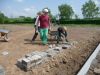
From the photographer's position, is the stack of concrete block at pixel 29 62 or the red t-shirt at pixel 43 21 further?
the red t-shirt at pixel 43 21

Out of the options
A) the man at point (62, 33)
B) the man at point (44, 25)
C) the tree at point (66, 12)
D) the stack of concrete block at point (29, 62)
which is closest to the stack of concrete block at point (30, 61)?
the stack of concrete block at point (29, 62)

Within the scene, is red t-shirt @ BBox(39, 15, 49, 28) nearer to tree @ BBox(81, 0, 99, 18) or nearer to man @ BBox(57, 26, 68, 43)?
man @ BBox(57, 26, 68, 43)

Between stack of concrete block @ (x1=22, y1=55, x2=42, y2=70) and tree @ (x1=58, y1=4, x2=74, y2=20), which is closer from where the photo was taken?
stack of concrete block @ (x1=22, y1=55, x2=42, y2=70)

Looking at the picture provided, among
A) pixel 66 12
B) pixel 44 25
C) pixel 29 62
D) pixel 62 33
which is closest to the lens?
pixel 29 62

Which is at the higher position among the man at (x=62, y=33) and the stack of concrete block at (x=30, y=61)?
the man at (x=62, y=33)

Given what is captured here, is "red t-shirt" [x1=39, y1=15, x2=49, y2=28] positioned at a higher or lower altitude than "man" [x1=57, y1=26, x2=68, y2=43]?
higher

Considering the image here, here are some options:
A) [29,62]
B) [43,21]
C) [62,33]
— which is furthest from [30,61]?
[62,33]

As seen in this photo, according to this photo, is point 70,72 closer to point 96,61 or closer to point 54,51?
point 96,61

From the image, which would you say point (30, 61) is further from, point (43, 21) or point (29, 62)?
point (43, 21)

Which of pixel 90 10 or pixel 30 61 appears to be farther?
pixel 90 10

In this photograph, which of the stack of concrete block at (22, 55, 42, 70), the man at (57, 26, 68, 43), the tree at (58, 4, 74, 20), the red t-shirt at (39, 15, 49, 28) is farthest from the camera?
the tree at (58, 4, 74, 20)

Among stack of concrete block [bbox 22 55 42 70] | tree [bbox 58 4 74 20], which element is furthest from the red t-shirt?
tree [bbox 58 4 74 20]

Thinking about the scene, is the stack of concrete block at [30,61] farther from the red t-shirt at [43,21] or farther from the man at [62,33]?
the man at [62,33]

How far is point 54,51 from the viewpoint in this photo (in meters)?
11.2
